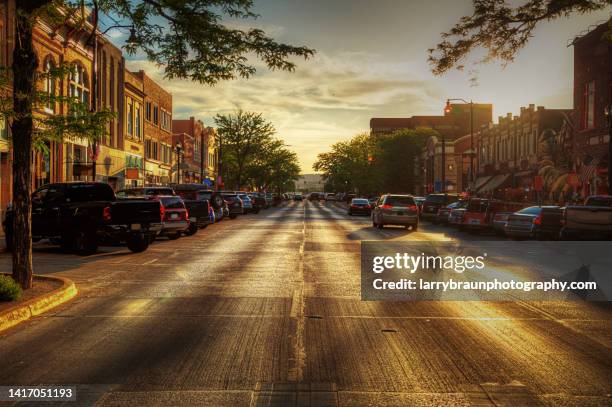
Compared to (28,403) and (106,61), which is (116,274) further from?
(106,61)

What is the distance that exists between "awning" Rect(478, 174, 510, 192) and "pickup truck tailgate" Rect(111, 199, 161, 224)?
50.9 meters

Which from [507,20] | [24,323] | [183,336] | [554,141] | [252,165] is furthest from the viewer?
[252,165]

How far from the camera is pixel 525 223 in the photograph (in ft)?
84.3

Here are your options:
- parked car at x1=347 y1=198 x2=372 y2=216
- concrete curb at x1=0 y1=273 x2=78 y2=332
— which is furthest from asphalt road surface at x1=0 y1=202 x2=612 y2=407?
parked car at x1=347 y1=198 x2=372 y2=216

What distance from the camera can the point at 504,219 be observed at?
94.7ft

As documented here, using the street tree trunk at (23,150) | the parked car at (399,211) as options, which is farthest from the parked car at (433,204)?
the street tree trunk at (23,150)

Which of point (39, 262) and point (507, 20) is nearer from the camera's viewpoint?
point (507, 20)

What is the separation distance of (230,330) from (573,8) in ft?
34.2

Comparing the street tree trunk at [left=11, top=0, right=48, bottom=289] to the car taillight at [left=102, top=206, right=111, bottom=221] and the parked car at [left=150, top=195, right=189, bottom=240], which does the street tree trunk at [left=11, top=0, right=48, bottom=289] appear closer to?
the car taillight at [left=102, top=206, right=111, bottom=221]

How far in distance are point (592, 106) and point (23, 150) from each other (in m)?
41.9

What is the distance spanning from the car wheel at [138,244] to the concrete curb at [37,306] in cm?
799

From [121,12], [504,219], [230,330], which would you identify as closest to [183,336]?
[230,330]

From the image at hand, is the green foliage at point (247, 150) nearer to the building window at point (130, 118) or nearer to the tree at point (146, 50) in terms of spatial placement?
the building window at point (130, 118)

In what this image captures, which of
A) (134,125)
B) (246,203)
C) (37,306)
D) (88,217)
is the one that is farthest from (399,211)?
(134,125)
